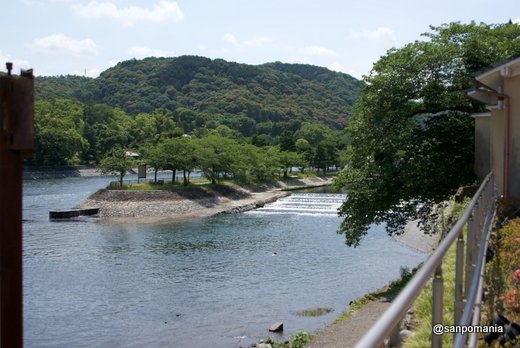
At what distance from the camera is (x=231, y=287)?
18.2m

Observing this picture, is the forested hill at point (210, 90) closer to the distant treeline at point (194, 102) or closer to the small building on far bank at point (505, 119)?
the distant treeline at point (194, 102)

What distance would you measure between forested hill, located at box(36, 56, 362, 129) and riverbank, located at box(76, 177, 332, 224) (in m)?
90.9

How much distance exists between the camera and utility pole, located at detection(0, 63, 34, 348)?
2623 millimetres

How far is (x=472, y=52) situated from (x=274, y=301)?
9.56 m

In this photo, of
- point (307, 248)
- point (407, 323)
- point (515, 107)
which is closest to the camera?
point (407, 323)

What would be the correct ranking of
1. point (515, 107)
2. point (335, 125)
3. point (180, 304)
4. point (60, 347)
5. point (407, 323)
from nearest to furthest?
point (407, 323) < point (515, 107) < point (60, 347) < point (180, 304) < point (335, 125)

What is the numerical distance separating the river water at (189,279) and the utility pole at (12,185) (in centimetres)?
1099

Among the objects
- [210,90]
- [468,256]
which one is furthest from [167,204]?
[210,90]

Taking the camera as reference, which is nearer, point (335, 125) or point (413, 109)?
point (413, 109)

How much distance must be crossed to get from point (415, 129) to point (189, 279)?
975cm

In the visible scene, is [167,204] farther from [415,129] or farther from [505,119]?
[505,119]

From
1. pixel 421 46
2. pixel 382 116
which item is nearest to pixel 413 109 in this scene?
pixel 382 116

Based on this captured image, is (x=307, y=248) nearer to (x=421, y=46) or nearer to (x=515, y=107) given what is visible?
(x=421, y=46)

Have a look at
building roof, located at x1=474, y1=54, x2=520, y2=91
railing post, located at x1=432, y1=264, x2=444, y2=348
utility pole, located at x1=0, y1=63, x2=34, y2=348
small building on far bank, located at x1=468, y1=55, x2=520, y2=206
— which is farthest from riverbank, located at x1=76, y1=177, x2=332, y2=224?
railing post, located at x1=432, y1=264, x2=444, y2=348
